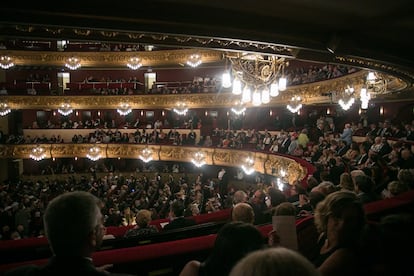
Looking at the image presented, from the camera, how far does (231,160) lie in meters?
23.0

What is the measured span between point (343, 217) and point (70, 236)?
186cm

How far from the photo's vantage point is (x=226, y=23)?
4602mm

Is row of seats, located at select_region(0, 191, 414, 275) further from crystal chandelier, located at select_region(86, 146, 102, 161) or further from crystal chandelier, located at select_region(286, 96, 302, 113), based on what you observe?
crystal chandelier, located at select_region(86, 146, 102, 161)

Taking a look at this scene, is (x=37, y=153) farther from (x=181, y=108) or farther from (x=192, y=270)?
(x=192, y=270)

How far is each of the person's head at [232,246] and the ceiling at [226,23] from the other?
275cm

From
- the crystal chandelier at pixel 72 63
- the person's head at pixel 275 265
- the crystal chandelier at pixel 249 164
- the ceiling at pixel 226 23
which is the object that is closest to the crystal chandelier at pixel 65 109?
the crystal chandelier at pixel 72 63

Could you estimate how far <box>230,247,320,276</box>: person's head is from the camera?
1.30m

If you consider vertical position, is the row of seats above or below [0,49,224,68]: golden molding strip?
below

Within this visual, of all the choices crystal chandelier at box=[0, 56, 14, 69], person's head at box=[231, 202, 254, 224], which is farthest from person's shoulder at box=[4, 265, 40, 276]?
crystal chandelier at box=[0, 56, 14, 69]

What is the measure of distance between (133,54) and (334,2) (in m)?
27.3

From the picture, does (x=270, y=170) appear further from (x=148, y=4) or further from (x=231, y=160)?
(x=148, y=4)

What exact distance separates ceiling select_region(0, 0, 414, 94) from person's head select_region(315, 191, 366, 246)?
7.57ft

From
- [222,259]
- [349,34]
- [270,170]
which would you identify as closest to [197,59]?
[270,170]

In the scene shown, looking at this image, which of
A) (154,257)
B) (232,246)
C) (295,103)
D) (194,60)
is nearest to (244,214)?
(154,257)
